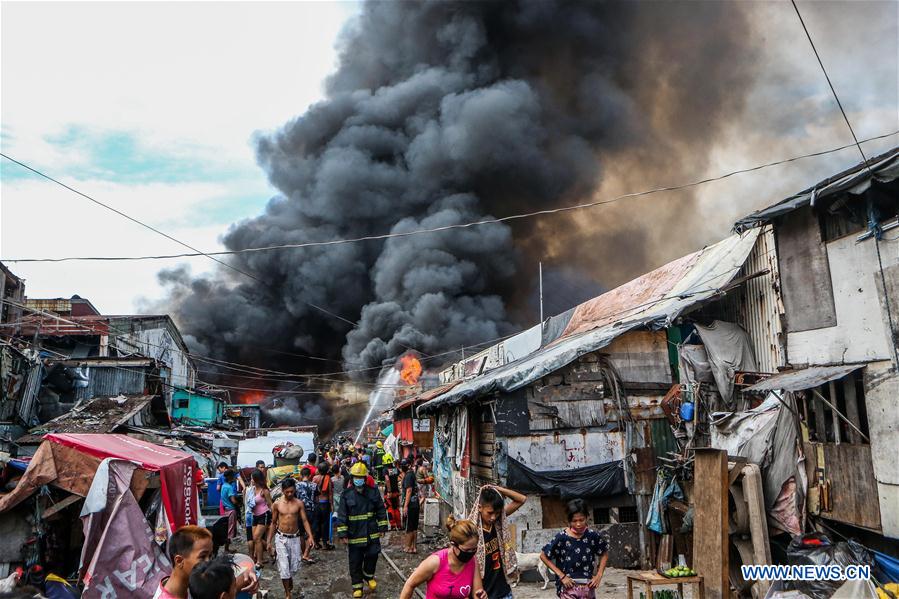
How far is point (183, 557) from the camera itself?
2996 millimetres

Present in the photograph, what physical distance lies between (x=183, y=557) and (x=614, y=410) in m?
7.71

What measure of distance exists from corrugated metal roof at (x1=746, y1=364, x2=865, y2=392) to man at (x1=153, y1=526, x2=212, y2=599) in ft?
20.4

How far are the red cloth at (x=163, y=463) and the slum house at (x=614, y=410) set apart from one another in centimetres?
435

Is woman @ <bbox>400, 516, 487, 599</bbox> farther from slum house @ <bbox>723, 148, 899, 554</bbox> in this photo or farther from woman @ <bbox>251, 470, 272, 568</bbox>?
woman @ <bbox>251, 470, 272, 568</bbox>

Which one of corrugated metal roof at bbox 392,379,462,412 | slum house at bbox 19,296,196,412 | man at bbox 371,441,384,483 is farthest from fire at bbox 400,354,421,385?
man at bbox 371,441,384,483

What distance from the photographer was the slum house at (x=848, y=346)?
6.46 metres

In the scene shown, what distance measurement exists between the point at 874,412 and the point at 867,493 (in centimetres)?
91

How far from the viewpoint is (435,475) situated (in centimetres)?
1545

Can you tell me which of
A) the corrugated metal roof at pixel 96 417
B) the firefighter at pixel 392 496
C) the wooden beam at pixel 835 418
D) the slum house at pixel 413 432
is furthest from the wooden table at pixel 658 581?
the corrugated metal roof at pixel 96 417

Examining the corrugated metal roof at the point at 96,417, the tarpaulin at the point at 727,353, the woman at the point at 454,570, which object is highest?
the tarpaulin at the point at 727,353

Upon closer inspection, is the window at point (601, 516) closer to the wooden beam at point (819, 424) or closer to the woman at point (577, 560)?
the wooden beam at point (819, 424)

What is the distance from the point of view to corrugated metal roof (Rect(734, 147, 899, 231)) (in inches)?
249

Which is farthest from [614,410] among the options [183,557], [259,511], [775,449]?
[183,557]

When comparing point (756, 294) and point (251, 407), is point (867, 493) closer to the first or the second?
point (756, 294)
